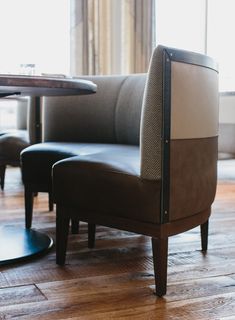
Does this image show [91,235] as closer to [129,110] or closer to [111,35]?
[129,110]

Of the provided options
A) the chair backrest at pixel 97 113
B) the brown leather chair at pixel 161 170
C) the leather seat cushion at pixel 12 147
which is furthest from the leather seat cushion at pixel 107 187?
the leather seat cushion at pixel 12 147

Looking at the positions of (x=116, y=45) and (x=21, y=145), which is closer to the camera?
(x=21, y=145)

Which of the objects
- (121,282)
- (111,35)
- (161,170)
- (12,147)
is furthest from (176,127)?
(111,35)

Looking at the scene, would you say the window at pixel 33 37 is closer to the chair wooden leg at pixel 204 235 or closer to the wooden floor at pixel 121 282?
the wooden floor at pixel 121 282

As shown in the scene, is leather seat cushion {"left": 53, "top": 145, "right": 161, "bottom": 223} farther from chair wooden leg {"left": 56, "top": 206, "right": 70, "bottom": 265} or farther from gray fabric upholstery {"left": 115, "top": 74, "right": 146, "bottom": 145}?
gray fabric upholstery {"left": 115, "top": 74, "right": 146, "bottom": 145}

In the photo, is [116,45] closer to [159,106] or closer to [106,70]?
[106,70]

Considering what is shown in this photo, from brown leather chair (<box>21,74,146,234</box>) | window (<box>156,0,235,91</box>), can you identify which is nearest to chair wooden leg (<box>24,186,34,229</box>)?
brown leather chair (<box>21,74,146,234</box>)

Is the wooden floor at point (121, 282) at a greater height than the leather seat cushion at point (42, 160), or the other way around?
the leather seat cushion at point (42, 160)

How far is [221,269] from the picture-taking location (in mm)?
1797

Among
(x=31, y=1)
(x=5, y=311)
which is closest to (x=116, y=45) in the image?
(x=31, y=1)

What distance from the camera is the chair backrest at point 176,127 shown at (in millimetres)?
1462

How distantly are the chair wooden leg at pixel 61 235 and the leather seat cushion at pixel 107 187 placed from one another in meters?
0.06

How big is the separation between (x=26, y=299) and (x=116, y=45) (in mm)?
3927

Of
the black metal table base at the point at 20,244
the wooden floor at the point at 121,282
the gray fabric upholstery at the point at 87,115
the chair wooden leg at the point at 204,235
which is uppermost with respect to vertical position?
the gray fabric upholstery at the point at 87,115
